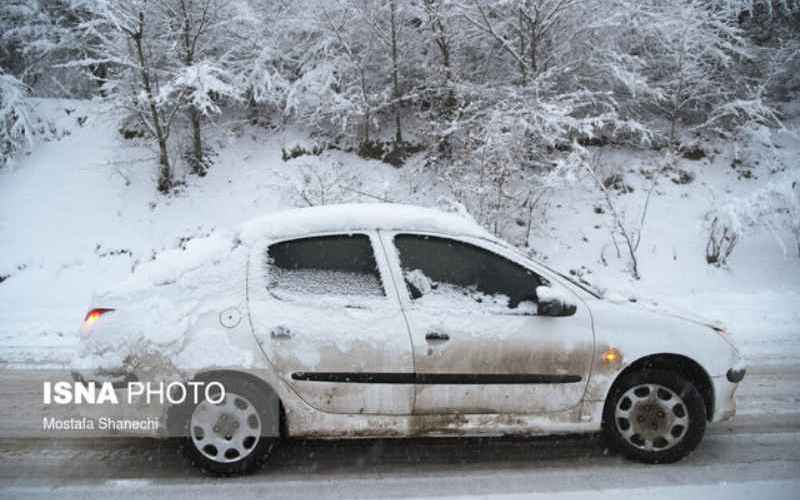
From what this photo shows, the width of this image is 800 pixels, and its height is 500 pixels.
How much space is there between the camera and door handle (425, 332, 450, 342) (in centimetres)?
352

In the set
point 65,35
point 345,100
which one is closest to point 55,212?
point 65,35

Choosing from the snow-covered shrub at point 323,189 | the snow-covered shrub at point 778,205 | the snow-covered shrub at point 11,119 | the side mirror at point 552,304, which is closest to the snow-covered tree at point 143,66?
the snow-covered shrub at point 11,119

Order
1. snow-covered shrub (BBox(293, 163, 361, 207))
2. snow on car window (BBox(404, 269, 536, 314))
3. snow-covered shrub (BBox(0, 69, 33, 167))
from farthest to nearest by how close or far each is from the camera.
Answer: snow-covered shrub (BBox(0, 69, 33, 167))
snow-covered shrub (BBox(293, 163, 361, 207))
snow on car window (BBox(404, 269, 536, 314))

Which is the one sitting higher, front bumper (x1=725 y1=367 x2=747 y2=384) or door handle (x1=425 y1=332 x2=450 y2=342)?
door handle (x1=425 y1=332 x2=450 y2=342)

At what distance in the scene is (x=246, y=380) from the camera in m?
3.50

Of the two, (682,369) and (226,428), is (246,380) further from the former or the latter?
(682,369)

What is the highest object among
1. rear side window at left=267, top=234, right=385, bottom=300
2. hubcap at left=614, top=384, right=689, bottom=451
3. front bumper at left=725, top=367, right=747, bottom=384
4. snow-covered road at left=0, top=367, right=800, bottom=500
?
rear side window at left=267, top=234, right=385, bottom=300

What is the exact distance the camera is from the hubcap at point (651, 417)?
3756mm

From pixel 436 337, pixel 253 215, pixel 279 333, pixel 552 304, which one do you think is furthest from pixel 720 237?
pixel 279 333

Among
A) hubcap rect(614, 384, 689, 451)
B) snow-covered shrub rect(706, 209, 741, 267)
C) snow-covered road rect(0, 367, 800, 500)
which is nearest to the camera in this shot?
snow-covered road rect(0, 367, 800, 500)

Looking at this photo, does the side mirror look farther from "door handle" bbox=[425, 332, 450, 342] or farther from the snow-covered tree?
the snow-covered tree

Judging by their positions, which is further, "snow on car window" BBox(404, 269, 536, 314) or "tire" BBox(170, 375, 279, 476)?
"snow on car window" BBox(404, 269, 536, 314)

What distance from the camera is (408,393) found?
11.6 feet

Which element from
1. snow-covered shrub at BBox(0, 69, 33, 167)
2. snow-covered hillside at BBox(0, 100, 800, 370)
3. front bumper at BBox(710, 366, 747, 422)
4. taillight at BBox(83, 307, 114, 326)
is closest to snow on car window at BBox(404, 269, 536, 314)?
front bumper at BBox(710, 366, 747, 422)
